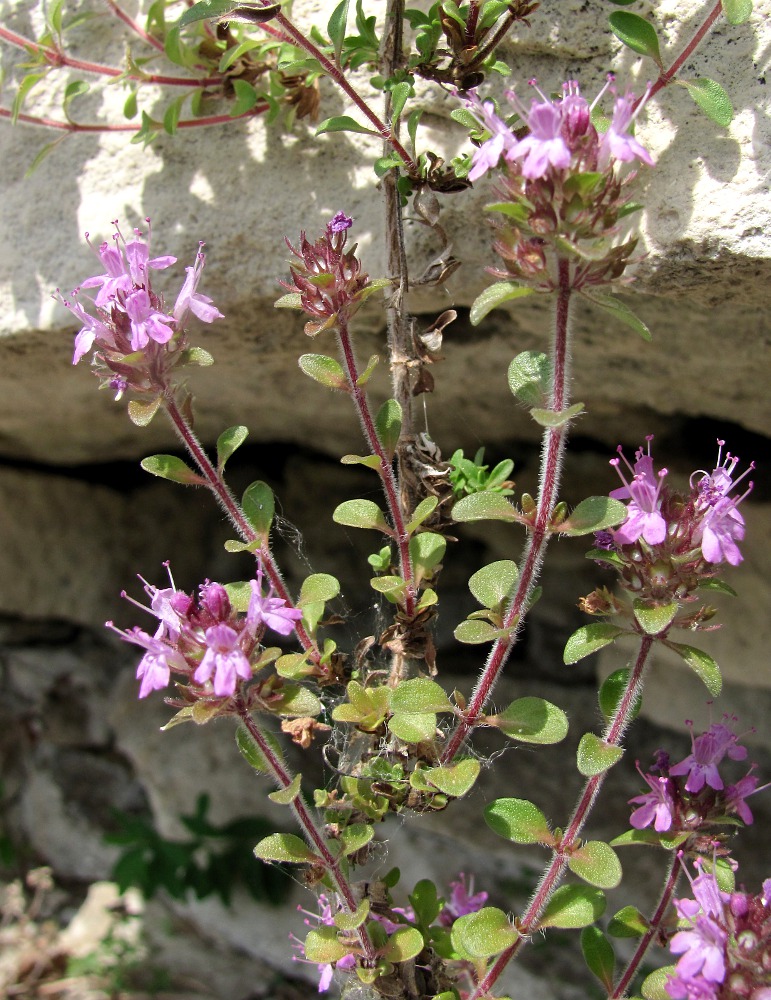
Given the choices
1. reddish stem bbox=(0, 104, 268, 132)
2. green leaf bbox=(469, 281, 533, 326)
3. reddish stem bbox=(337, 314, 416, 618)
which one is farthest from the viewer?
reddish stem bbox=(0, 104, 268, 132)

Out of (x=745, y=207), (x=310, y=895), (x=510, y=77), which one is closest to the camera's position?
(x=745, y=207)

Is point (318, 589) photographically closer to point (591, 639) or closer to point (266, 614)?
Result: point (266, 614)

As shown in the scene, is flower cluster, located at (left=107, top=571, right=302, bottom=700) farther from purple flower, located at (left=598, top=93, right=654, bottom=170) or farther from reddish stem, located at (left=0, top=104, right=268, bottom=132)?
reddish stem, located at (left=0, top=104, right=268, bottom=132)

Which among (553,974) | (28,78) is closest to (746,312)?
(28,78)

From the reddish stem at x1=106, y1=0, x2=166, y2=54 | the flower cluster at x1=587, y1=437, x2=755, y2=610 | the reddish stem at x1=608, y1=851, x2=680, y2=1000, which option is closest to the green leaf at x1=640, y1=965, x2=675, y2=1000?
the reddish stem at x1=608, y1=851, x2=680, y2=1000

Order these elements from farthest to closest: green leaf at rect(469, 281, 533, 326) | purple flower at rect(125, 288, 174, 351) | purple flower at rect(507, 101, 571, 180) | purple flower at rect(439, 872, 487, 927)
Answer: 1. purple flower at rect(439, 872, 487, 927)
2. purple flower at rect(125, 288, 174, 351)
3. green leaf at rect(469, 281, 533, 326)
4. purple flower at rect(507, 101, 571, 180)

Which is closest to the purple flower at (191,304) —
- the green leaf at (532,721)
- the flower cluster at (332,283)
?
the flower cluster at (332,283)

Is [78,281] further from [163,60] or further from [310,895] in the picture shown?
[310,895]
